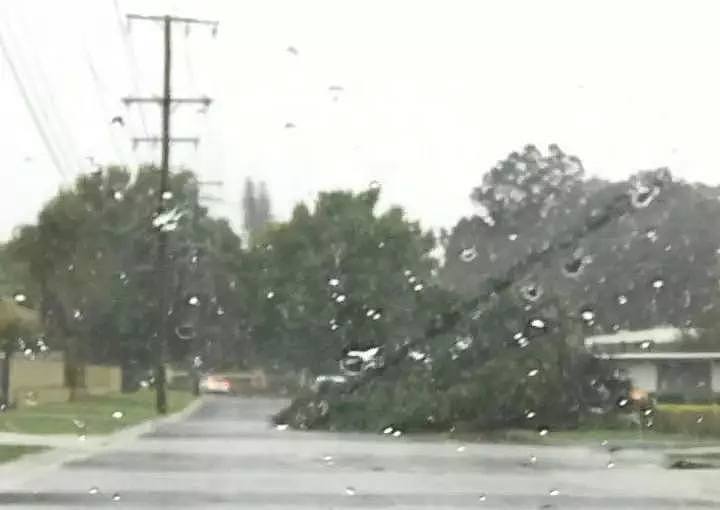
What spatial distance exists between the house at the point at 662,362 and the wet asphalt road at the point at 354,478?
4.36 meters

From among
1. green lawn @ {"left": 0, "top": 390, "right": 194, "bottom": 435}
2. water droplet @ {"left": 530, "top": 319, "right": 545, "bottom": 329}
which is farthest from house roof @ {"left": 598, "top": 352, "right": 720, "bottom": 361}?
green lawn @ {"left": 0, "top": 390, "right": 194, "bottom": 435}

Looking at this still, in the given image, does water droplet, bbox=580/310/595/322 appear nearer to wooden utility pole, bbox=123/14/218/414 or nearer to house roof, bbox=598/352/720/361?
house roof, bbox=598/352/720/361

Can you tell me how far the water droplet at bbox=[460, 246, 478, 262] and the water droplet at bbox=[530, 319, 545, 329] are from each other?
1604 mm

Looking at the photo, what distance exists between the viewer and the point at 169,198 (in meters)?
34.8

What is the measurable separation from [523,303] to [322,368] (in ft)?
12.0

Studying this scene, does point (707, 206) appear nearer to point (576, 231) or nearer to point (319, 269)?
point (576, 231)

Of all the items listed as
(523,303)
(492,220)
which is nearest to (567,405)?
(523,303)

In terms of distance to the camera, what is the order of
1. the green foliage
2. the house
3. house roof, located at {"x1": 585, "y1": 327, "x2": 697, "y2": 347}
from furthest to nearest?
the house → house roof, located at {"x1": 585, "y1": 327, "x2": 697, "y2": 347} → the green foliage

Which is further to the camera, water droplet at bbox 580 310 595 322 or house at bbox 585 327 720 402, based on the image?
house at bbox 585 327 720 402

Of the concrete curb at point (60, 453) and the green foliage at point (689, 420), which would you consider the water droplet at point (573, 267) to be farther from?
the concrete curb at point (60, 453)

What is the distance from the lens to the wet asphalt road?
45.6ft

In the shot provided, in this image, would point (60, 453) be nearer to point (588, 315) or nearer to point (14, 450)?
point (14, 450)

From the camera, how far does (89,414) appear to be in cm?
3102

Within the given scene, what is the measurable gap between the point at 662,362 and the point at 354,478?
49.8 feet
